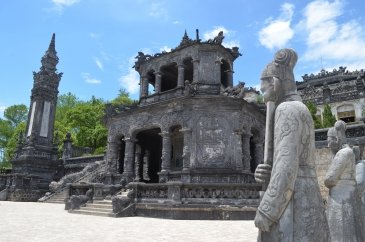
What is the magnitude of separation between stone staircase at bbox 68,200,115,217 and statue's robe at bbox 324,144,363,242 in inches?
449

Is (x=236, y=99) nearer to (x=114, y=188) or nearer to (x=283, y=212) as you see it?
(x=114, y=188)

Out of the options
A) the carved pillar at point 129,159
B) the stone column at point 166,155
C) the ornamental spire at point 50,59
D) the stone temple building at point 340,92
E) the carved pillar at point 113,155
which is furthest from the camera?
the stone temple building at point 340,92

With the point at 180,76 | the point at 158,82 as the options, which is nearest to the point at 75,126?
the point at 158,82

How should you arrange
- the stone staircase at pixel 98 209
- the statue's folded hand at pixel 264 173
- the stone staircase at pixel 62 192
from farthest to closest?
1. the stone staircase at pixel 62 192
2. the stone staircase at pixel 98 209
3. the statue's folded hand at pixel 264 173

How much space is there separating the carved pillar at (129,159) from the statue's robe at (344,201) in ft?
54.3

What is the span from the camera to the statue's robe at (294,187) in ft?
10.3

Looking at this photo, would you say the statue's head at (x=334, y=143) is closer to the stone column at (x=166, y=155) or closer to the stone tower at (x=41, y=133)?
the stone column at (x=166, y=155)

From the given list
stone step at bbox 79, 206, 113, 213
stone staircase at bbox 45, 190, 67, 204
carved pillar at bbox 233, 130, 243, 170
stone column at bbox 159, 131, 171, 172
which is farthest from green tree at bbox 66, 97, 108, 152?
carved pillar at bbox 233, 130, 243, 170

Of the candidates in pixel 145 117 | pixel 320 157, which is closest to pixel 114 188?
pixel 145 117

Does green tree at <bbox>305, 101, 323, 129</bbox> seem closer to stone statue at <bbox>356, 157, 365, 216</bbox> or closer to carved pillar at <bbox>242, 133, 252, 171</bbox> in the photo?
carved pillar at <bbox>242, 133, 252, 171</bbox>

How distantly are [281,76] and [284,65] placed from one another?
132mm

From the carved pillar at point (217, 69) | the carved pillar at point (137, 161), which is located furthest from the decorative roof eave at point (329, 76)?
the carved pillar at point (137, 161)

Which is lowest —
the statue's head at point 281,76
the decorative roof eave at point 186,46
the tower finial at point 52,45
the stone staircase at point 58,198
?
the stone staircase at point 58,198

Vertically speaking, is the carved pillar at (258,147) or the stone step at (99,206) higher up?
the carved pillar at (258,147)
